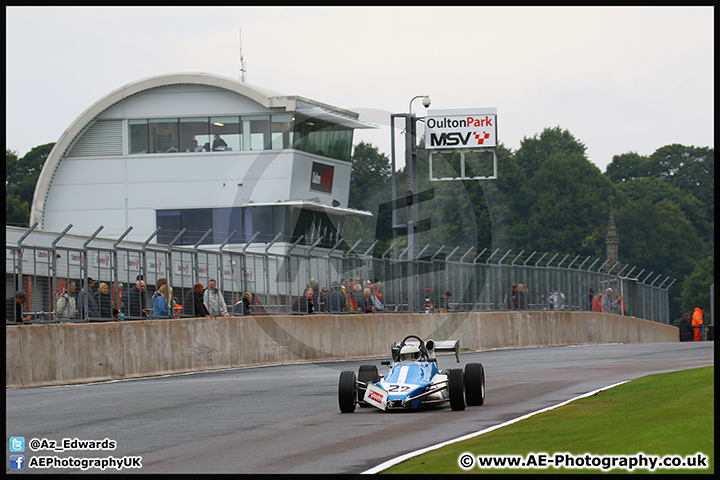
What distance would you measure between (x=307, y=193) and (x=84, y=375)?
106ft


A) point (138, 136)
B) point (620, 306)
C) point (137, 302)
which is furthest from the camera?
point (138, 136)

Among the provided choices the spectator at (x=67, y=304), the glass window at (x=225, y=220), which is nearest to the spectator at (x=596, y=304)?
the glass window at (x=225, y=220)

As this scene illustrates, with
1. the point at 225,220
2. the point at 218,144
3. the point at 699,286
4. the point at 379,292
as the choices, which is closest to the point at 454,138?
the point at 379,292

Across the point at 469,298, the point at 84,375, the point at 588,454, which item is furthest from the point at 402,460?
the point at 469,298

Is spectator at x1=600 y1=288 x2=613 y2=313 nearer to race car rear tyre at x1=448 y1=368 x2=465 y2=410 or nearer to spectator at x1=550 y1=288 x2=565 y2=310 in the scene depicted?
spectator at x1=550 y1=288 x2=565 y2=310

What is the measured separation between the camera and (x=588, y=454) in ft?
29.2

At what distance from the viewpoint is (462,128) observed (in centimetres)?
3984

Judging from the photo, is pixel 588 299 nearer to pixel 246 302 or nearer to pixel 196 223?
pixel 196 223

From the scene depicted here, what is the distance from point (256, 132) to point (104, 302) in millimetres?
→ 30818

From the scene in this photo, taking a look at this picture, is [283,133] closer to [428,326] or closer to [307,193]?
[307,193]

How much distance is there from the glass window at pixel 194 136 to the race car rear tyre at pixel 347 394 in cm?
3823

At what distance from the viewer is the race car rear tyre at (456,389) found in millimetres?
13484

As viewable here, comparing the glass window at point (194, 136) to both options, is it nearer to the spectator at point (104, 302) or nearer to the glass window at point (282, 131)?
the glass window at point (282, 131)

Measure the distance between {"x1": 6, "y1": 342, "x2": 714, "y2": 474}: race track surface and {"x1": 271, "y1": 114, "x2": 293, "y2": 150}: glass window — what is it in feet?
96.8
